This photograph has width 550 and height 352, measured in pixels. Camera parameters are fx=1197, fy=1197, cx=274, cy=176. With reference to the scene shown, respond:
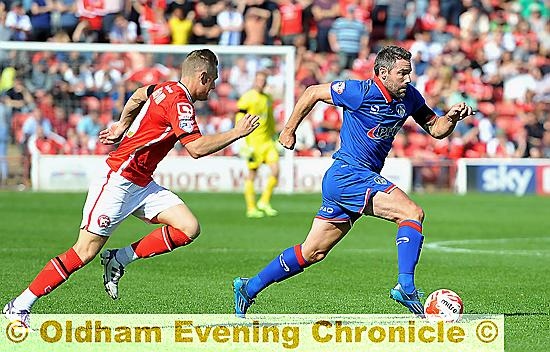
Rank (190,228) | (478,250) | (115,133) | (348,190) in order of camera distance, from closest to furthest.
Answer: (190,228) < (348,190) < (115,133) < (478,250)

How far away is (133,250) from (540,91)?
25.0m

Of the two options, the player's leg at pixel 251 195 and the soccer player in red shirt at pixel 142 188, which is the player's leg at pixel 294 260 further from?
the player's leg at pixel 251 195

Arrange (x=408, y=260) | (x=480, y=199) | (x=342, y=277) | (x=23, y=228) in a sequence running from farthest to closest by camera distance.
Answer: (x=480, y=199), (x=23, y=228), (x=342, y=277), (x=408, y=260)

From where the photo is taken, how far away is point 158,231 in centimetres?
946

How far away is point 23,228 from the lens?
724 inches

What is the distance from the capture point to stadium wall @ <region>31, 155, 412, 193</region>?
2741cm

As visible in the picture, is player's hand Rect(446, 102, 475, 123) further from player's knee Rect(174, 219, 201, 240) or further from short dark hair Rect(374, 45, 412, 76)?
player's knee Rect(174, 219, 201, 240)

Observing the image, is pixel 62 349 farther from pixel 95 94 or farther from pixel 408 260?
pixel 95 94

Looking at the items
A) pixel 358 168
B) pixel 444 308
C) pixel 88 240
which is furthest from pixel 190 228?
pixel 444 308

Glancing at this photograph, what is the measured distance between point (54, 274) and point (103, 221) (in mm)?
535

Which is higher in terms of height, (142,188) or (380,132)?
(380,132)

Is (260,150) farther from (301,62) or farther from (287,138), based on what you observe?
(287,138)

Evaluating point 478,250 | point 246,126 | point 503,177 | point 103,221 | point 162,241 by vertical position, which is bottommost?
point 503,177

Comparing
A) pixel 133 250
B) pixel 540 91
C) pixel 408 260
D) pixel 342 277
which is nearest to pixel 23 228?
pixel 342 277
